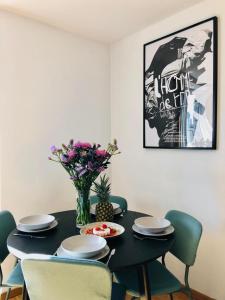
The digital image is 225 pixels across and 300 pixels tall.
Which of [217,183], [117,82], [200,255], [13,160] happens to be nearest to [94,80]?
[117,82]

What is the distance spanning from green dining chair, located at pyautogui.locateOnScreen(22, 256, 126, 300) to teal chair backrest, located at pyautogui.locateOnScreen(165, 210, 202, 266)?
73 centimetres

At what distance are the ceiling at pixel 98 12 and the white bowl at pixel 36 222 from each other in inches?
67.4

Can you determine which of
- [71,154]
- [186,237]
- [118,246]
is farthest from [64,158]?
[186,237]

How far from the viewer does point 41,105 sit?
Result: 251 cm

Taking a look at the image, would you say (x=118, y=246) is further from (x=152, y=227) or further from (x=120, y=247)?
(x=152, y=227)

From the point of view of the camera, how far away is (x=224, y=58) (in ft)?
6.51

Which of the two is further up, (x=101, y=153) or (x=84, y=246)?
(x=101, y=153)

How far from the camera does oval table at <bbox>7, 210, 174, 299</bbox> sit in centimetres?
126

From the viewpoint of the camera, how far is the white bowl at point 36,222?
1.60m

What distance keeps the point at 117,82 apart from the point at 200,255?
197 centimetres

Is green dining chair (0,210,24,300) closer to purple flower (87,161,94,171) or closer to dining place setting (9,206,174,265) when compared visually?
dining place setting (9,206,174,265)

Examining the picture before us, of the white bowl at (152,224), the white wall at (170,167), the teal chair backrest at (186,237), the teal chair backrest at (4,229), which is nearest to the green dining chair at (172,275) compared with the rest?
the teal chair backrest at (186,237)

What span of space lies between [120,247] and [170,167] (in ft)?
3.89

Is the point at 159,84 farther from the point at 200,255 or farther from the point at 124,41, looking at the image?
the point at 200,255
